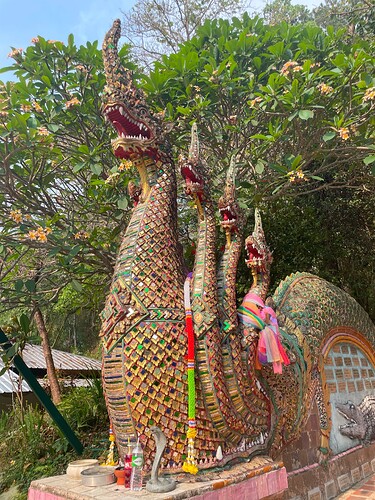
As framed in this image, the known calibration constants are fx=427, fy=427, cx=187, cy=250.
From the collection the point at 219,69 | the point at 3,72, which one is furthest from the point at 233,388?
the point at 3,72

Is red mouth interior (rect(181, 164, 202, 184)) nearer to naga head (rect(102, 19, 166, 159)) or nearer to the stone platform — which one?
naga head (rect(102, 19, 166, 159))

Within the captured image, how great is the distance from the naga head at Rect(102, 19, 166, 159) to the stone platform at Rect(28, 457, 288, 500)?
2.49m

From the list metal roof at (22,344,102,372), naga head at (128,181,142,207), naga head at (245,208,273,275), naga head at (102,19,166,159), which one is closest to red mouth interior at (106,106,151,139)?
naga head at (102,19,166,159)

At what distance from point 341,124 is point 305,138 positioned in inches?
39.1

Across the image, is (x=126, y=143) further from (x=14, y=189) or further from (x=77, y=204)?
(x=77, y=204)

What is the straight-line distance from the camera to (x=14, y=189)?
17.0ft

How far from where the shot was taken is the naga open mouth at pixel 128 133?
338 centimetres

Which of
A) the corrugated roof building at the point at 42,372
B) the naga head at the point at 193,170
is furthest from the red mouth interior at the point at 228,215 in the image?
the corrugated roof building at the point at 42,372

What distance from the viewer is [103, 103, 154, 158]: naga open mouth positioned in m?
3.38

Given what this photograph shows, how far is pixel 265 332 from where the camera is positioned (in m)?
3.54

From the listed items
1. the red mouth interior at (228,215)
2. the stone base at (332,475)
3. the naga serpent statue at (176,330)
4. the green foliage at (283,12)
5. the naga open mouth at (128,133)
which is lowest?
the stone base at (332,475)

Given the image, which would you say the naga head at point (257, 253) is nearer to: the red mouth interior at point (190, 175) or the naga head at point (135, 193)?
the red mouth interior at point (190, 175)

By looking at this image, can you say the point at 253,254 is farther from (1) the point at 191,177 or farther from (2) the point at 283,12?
(2) the point at 283,12

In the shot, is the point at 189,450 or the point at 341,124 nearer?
the point at 189,450
